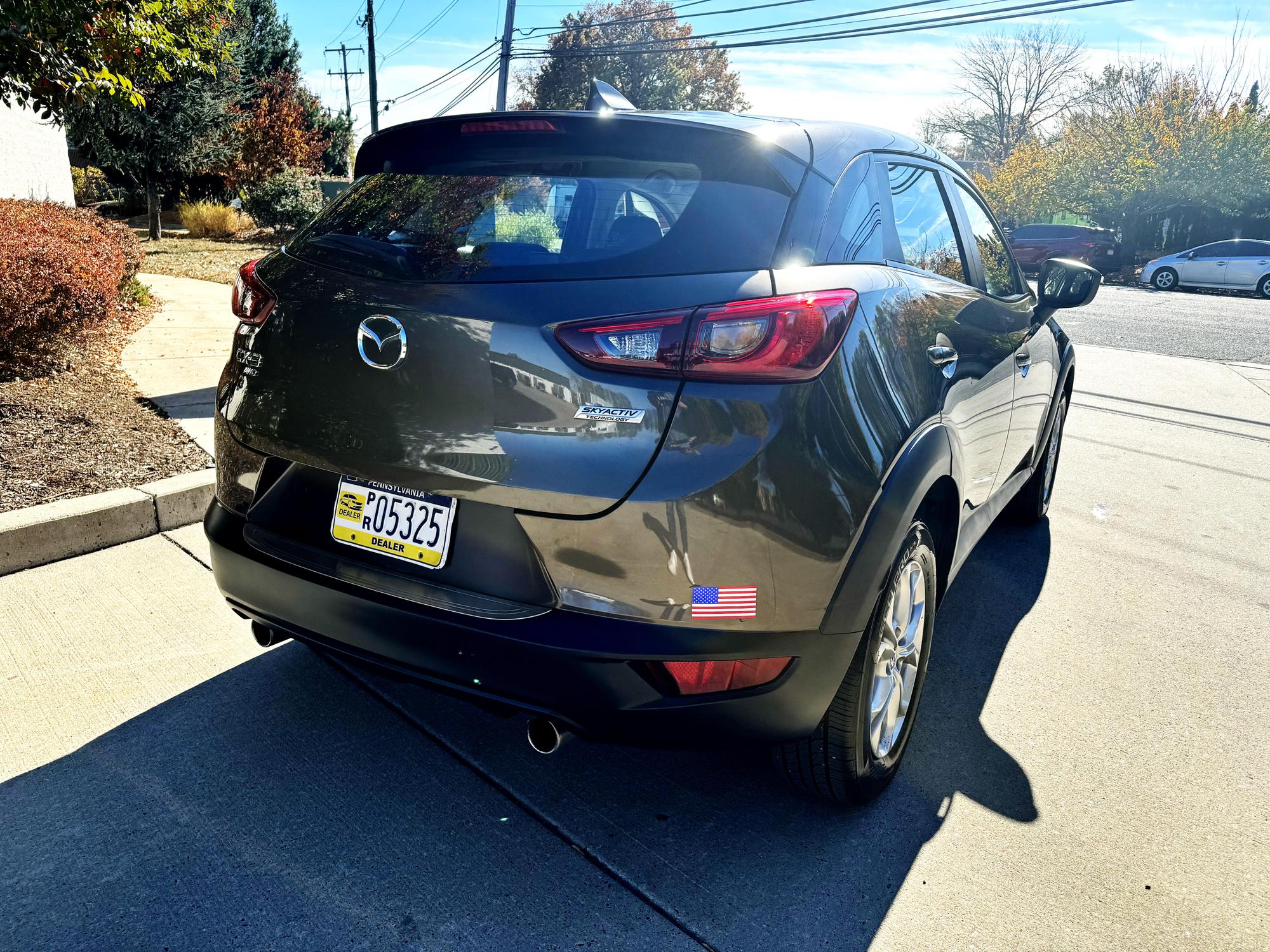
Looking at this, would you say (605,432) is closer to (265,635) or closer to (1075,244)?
(265,635)

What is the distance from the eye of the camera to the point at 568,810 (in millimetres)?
2561

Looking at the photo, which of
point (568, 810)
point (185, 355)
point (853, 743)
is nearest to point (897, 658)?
point (853, 743)

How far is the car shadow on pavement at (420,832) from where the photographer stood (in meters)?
2.15

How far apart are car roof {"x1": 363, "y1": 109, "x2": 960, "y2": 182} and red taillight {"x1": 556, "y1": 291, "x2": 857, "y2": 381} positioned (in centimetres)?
52

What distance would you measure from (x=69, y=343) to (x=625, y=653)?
20.3ft

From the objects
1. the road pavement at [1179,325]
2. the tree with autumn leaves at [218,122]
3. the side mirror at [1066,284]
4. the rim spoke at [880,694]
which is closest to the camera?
the rim spoke at [880,694]

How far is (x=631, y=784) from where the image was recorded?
8.87ft

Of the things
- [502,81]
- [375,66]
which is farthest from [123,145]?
[375,66]

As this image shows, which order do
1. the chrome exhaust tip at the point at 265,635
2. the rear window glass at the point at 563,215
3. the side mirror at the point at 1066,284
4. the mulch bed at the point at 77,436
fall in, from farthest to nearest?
1. the mulch bed at the point at 77,436
2. the side mirror at the point at 1066,284
3. the chrome exhaust tip at the point at 265,635
4. the rear window glass at the point at 563,215

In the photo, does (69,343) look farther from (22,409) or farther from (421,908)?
(421,908)

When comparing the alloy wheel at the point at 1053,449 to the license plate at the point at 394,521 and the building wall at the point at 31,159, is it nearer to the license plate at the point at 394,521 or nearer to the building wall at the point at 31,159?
the license plate at the point at 394,521

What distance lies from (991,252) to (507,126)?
7.14 feet

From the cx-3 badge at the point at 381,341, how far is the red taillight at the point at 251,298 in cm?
39

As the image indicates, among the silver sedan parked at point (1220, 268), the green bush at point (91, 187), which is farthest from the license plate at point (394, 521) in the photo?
the green bush at point (91, 187)
